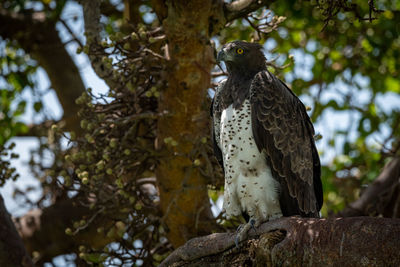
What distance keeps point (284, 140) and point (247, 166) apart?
411 mm

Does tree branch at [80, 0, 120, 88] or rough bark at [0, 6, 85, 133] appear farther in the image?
rough bark at [0, 6, 85, 133]

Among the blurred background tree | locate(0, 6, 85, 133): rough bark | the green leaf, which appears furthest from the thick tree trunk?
the green leaf

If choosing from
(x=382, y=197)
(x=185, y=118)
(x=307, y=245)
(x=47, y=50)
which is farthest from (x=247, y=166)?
(x=47, y=50)

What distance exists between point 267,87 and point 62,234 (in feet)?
11.9

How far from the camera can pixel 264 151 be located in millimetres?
4652

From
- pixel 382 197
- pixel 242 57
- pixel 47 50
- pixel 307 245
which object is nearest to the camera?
pixel 307 245

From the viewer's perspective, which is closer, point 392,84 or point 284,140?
point 284,140

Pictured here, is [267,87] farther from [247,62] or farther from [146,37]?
[146,37]

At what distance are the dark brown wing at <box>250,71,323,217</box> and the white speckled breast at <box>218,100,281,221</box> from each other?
6 centimetres

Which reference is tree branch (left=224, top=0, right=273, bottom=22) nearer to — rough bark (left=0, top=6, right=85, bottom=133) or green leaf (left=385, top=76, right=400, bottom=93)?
rough bark (left=0, top=6, right=85, bottom=133)

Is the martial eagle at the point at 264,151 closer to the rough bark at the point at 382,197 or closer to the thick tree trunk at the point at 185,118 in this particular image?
the thick tree trunk at the point at 185,118

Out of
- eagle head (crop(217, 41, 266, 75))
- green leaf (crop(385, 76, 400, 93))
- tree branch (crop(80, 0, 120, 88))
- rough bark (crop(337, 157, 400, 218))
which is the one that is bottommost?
rough bark (crop(337, 157, 400, 218))

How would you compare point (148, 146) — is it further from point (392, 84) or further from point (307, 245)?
point (392, 84)

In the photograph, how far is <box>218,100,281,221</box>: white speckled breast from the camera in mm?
4637
